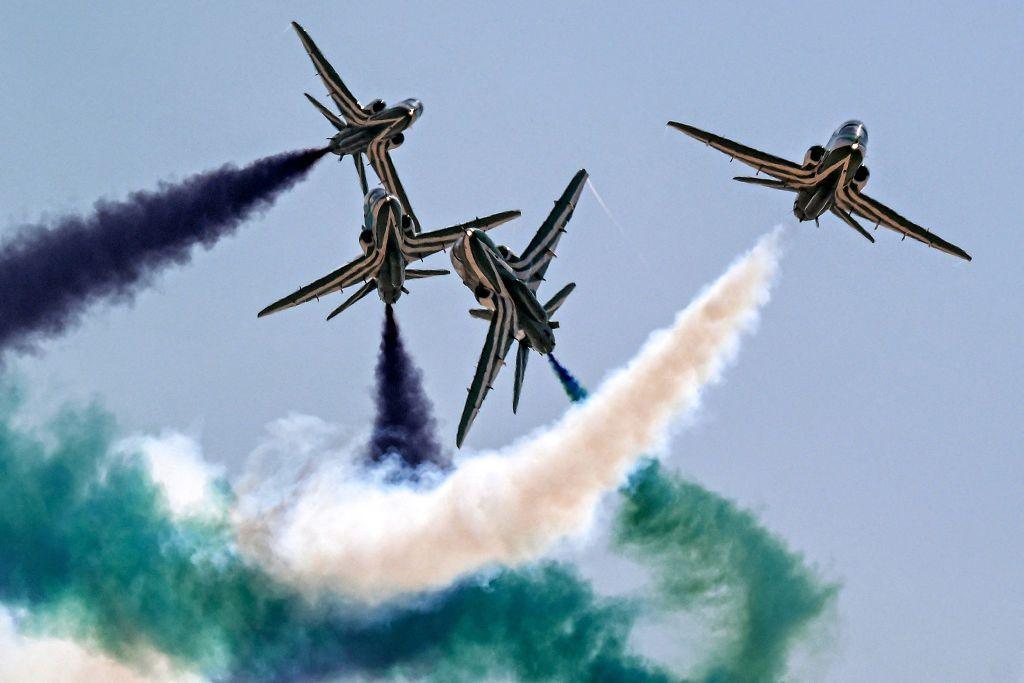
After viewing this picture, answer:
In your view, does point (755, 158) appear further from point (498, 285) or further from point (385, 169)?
point (385, 169)

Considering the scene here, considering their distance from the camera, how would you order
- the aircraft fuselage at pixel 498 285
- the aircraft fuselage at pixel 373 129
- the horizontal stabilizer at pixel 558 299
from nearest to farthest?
1. the aircraft fuselage at pixel 498 285
2. the horizontal stabilizer at pixel 558 299
3. the aircraft fuselage at pixel 373 129

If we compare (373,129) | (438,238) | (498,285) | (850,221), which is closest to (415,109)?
(373,129)

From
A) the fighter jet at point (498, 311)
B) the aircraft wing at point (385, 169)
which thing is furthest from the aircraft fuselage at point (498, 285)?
the aircraft wing at point (385, 169)

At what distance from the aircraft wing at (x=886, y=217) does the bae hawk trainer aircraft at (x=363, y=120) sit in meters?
20.9

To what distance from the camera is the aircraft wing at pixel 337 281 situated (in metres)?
66.9

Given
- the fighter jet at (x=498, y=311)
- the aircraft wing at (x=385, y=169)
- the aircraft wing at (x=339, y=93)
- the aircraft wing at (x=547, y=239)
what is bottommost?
the fighter jet at (x=498, y=311)

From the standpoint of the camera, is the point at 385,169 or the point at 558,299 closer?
the point at 558,299

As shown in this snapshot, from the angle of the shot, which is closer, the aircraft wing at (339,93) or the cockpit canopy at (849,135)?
the cockpit canopy at (849,135)

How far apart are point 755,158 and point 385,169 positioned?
20115 millimetres

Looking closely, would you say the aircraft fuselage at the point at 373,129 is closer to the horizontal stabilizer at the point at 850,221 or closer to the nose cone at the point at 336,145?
the nose cone at the point at 336,145

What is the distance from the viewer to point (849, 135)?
2450 inches

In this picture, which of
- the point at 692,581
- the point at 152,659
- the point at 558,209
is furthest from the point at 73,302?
the point at 692,581

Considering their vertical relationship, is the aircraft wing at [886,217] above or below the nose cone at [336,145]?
below

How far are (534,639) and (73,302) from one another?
938 inches
